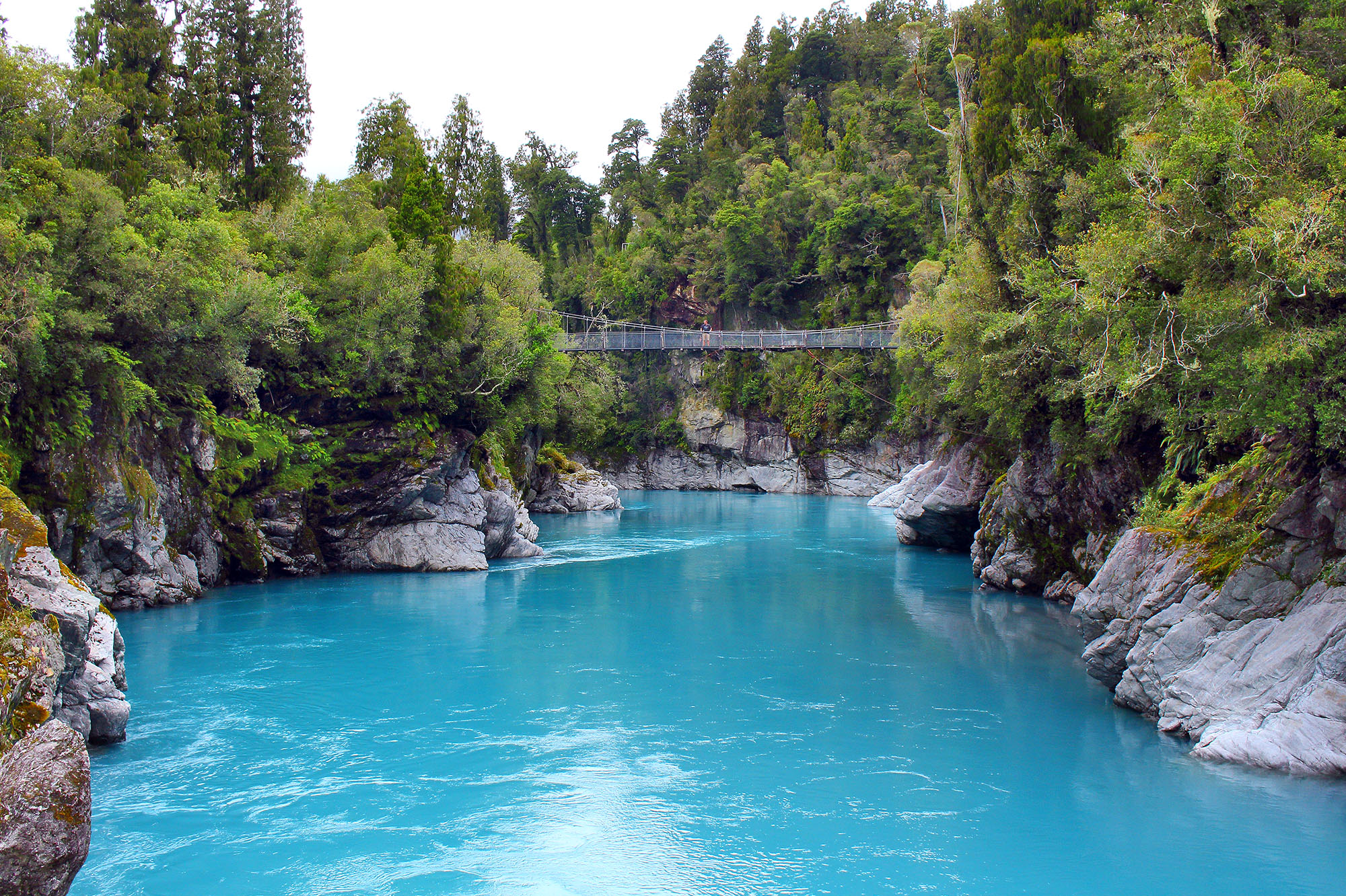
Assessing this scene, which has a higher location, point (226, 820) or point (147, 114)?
point (147, 114)

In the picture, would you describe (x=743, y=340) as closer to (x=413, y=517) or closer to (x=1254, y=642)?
(x=413, y=517)

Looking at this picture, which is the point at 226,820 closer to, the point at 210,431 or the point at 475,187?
the point at 210,431

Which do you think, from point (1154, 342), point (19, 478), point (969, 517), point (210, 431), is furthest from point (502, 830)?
point (969, 517)

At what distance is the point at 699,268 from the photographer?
47.0 meters

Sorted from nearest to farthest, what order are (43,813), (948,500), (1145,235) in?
(43,813) → (1145,235) → (948,500)

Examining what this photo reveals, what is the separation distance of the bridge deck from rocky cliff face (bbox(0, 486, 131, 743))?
88.5ft

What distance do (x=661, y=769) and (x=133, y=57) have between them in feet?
59.4

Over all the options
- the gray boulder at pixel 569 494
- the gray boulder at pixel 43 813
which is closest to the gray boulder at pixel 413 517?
the gray boulder at pixel 569 494

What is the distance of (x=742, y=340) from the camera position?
3944 centimetres

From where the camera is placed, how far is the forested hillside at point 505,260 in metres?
7.57

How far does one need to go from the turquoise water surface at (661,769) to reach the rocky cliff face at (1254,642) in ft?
1.00

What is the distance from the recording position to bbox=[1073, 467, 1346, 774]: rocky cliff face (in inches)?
293

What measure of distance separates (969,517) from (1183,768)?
14781 mm

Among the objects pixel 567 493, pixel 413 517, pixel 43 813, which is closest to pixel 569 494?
pixel 567 493
